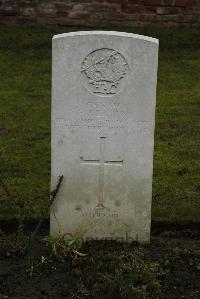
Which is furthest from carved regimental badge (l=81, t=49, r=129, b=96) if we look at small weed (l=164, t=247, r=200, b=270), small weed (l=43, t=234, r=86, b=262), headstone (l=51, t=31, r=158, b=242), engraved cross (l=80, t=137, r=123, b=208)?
small weed (l=164, t=247, r=200, b=270)

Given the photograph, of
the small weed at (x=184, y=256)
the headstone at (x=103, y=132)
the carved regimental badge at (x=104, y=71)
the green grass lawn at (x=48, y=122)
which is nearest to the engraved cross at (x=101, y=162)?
the headstone at (x=103, y=132)

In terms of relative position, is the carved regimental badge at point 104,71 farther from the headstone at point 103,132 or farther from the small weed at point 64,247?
the small weed at point 64,247

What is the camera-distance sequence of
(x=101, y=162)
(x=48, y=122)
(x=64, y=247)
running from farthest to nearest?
(x=48, y=122) → (x=101, y=162) → (x=64, y=247)

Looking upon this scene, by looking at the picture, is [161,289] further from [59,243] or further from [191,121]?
[191,121]

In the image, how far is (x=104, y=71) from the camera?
17.0 ft

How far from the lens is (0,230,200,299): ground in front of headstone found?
4734 millimetres

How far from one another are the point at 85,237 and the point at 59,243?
0.30m

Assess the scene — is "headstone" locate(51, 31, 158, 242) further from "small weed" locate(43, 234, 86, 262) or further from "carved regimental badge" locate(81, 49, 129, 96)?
"small weed" locate(43, 234, 86, 262)

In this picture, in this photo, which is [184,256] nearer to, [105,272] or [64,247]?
[105,272]

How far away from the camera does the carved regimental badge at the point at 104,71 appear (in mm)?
5156

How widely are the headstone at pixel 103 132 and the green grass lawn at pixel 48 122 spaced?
1.87ft

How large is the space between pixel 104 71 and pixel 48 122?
3.26 m

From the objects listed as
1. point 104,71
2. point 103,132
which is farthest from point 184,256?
point 104,71

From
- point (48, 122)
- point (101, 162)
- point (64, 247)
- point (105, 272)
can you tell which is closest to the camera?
point (105, 272)
